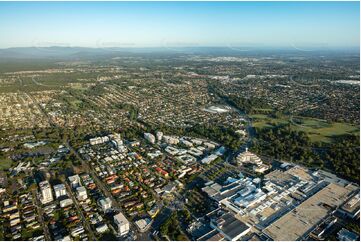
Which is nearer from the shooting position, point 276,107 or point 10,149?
point 10,149

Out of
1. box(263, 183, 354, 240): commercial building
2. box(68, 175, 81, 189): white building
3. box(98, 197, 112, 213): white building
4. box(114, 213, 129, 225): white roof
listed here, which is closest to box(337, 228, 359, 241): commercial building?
box(263, 183, 354, 240): commercial building

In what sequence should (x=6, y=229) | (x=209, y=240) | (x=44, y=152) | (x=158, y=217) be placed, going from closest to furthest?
(x=209, y=240), (x=6, y=229), (x=158, y=217), (x=44, y=152)

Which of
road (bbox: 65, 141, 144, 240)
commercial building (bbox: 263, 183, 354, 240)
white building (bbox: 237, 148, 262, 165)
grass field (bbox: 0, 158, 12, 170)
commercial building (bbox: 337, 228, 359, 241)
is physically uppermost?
white building (bbox: 237, 148, 262, 165)

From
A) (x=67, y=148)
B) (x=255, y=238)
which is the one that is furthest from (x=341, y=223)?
(x=67, y=148)

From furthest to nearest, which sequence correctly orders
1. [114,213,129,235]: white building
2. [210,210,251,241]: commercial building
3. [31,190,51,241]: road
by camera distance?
[114,213,129,235]: white building < [31,190,51,241]: road < [210,210,251,241]: commercial building

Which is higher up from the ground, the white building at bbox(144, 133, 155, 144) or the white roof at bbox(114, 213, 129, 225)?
the white building at bbox(144, 133, 155, 144)

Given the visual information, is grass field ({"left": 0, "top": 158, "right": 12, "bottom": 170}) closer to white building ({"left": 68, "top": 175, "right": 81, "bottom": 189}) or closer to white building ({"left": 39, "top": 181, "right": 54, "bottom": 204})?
white building ({"left": 68, "top": 175, "right": 81, "bottom": 189})

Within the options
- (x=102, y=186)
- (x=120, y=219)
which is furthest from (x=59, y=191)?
(x=120, y=219)

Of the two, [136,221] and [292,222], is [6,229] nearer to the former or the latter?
[136,221]
